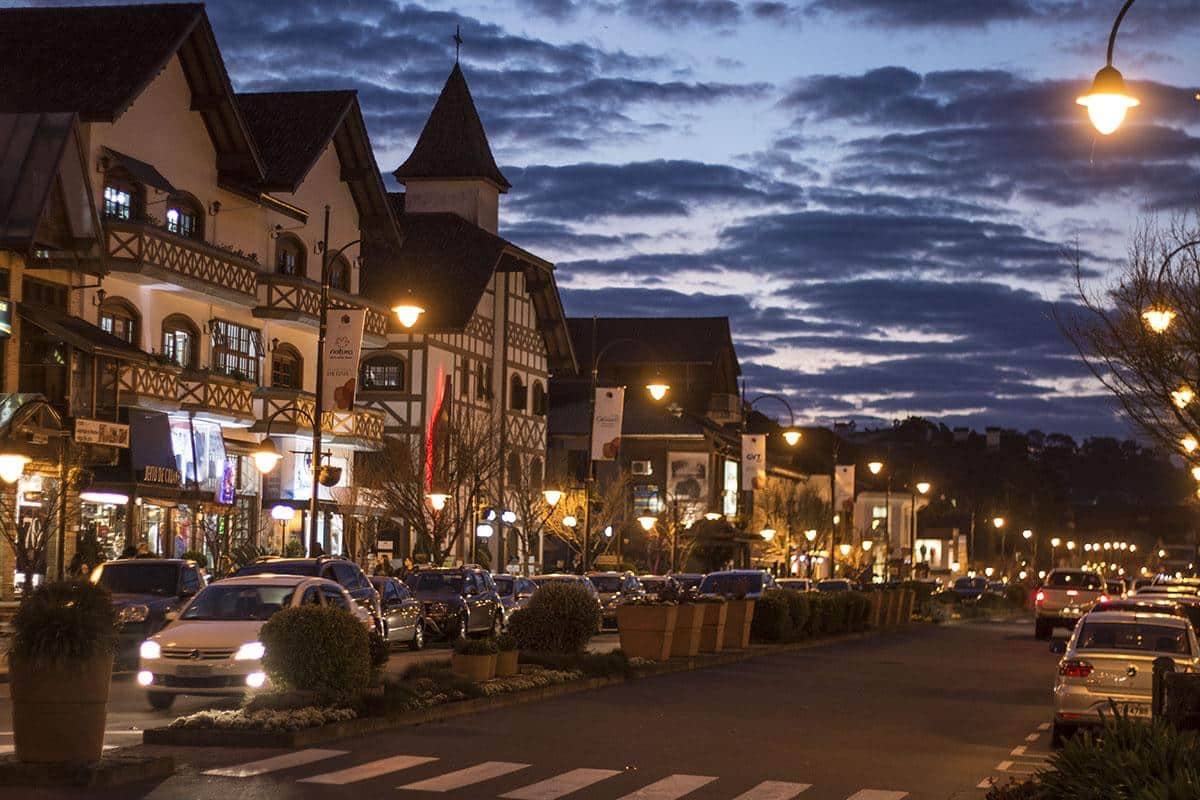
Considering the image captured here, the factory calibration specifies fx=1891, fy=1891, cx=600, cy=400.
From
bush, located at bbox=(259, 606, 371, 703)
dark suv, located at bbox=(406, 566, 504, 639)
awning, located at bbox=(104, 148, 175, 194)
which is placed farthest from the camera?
awning, located at bbox=(104, 148, 175, 194)

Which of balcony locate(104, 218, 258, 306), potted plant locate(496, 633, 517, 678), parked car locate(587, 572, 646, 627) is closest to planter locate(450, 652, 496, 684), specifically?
potted plant locate(496, 633, 517, 678)

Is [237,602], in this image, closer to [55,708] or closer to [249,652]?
[249,652]

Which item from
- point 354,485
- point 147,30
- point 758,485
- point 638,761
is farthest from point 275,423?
point 638,761

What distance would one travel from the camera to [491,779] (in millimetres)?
16812

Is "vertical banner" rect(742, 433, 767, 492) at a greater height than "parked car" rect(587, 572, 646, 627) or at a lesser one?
greater

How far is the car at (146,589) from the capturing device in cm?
2956

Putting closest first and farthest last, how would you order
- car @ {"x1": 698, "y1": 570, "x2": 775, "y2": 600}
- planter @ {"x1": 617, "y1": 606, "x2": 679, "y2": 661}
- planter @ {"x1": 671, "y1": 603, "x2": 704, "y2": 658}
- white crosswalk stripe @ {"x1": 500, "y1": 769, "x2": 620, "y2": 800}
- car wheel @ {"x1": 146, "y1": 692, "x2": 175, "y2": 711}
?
white crosswalk stripe @ {"x1": 500, "y1": 769, "x2": 620, "y2": 800}, car wheel @ {"x1": 146, "y1": 692, "x2": 175, "y2": 711}, planter @ {"x1": 617, "y1": 606, "x2": 679, "y2": 661}, planter @ {"x1": 671, "y1": 603, "x2": 704, "y2": 658}, car @ {"x1": 698, "y1": 570, "x2": 775, "y2": 600}

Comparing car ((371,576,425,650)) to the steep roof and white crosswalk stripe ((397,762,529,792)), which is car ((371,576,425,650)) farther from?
the steep roof

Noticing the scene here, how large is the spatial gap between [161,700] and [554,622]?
26.9 feet

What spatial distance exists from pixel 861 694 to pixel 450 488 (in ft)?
113

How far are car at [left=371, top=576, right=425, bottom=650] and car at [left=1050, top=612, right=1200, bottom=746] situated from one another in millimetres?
16577

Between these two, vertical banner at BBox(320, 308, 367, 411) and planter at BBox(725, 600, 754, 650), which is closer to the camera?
planter at BBox(725, 600, 754, 650)

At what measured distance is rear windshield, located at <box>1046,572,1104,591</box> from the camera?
5288 centimetres

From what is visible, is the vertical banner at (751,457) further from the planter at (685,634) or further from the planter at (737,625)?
the planter at (685,634)
